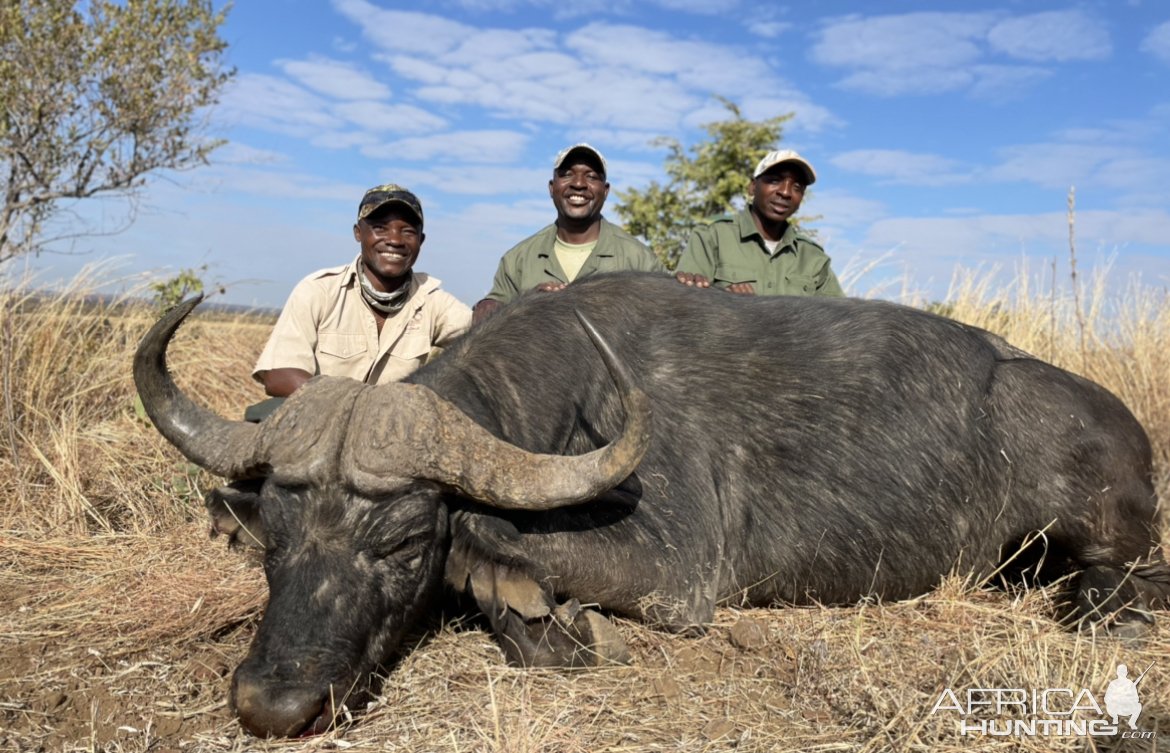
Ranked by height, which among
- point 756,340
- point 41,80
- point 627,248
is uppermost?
point 41,80

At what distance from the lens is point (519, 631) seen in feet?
10.6

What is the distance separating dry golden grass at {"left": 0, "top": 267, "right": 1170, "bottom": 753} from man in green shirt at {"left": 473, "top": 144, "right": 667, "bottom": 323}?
2839 millimetres

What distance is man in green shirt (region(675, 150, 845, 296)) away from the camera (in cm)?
672

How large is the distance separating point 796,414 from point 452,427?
1.73m

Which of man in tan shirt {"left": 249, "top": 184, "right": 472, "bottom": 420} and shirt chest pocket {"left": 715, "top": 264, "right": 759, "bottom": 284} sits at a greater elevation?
shirt chest pocket {"left": 715, "top": 264, "right": 759, "bottom": 284}

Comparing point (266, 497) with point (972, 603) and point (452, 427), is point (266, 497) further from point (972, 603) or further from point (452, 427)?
point (972, 603)

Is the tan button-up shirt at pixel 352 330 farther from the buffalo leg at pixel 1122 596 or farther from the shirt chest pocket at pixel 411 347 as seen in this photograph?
the buffalo leg at pixel 1122 596

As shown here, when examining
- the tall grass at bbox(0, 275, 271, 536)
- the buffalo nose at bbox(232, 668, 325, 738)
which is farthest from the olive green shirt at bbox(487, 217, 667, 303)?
the buffalo nose at bbox(232, 668, 325, 738)

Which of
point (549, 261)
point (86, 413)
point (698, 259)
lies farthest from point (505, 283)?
point (86, 413)

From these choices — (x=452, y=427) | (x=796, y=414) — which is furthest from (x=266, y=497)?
(x=796, y=414)

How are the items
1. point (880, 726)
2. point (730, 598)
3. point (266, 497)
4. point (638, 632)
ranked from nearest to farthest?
point (880, 726) → point (266, 497) → point (638, 632) → point (730, 598)

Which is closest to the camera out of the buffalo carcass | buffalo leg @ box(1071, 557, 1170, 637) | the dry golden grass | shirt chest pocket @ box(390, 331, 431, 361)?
the dry golden grass

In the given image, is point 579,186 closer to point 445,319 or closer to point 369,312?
point 445,319

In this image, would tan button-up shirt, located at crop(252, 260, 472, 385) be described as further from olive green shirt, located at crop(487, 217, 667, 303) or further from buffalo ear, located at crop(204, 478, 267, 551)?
buffalo ear, located at crop(204, 478, 267, 551)
